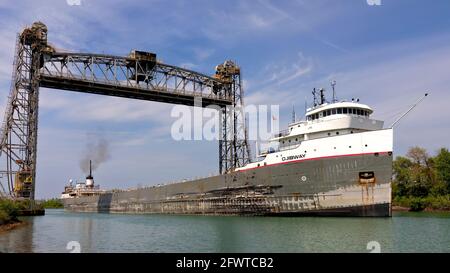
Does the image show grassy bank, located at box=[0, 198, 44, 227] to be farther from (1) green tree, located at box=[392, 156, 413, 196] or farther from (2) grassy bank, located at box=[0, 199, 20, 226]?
(1) green tree, located at box=[392, 156, 413, 196]

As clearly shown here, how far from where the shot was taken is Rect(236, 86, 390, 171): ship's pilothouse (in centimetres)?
3319

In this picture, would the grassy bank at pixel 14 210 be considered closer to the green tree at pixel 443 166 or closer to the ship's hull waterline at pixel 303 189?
the ship's hull waterline at pixel 303 189

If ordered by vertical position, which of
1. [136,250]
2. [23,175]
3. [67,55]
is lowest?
[136,250]

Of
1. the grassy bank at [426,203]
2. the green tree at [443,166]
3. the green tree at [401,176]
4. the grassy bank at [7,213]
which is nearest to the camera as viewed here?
the grassy bank at [7,213]

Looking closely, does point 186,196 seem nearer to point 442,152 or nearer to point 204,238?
point 204,238

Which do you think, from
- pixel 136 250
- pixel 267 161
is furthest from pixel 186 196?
pixel 136 250

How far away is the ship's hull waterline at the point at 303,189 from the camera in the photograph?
31312 mm

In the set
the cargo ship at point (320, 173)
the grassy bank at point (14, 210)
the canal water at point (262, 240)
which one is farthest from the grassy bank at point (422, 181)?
the grassy bank at point (14, 210)

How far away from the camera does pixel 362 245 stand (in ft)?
60.4

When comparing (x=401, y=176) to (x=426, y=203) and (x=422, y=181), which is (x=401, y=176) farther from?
(x=426, y=203)

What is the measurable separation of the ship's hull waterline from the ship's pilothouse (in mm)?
780

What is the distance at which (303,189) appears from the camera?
34438 millimetres
